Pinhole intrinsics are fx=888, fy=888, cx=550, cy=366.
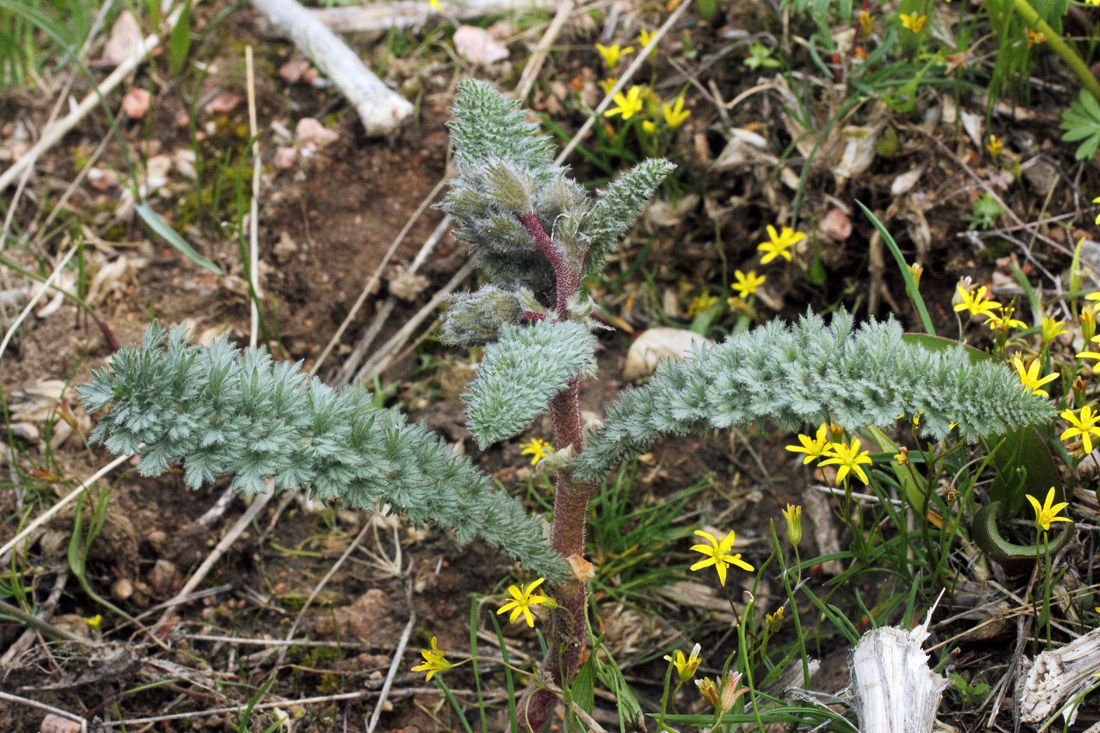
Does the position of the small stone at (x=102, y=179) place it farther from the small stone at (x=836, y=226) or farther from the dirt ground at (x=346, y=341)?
the small stone at (x=836, y=226)

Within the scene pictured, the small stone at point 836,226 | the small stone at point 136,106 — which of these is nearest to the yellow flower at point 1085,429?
the small stone at point 836,226

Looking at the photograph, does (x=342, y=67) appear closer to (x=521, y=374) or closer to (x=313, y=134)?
(x=313, y=134)

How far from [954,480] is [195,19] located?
11.3ft

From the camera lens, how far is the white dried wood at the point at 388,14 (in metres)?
3.64

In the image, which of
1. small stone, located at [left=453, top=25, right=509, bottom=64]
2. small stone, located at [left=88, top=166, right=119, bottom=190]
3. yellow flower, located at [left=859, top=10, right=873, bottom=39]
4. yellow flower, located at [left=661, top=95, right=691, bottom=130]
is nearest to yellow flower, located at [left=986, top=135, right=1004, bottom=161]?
yellow flower, located at [left=859, top=10, right=873, bottom=39]

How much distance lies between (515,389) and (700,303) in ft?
5.67

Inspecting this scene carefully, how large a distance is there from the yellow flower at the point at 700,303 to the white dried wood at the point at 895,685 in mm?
1443

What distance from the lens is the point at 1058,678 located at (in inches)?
67.9

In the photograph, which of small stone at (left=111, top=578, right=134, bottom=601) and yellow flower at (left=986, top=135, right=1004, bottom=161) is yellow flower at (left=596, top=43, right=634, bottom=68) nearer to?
yellow flower at (left=986, top=135, right=1004, bottom=161)

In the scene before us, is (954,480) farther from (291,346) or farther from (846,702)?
(291,346)

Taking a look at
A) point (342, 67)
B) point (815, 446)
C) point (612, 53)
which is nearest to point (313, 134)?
point (342, 67)

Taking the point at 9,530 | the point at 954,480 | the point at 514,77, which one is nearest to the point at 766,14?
the point at 514,77

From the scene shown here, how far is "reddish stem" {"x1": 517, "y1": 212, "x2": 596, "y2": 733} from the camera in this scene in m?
1.78

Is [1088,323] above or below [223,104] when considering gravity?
below
